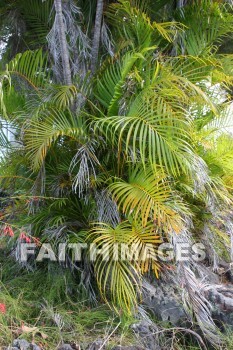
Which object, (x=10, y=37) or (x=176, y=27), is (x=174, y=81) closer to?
(x=176, y=27)

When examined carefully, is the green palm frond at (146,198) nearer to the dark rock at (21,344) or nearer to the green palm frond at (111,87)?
the green palm frond at (111,87)

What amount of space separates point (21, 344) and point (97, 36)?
241 cm

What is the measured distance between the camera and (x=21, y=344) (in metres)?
2.19

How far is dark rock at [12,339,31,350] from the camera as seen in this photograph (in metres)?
2.18

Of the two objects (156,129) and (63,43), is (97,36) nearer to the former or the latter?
(63,43)

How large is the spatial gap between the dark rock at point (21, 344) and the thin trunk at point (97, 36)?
2.15 m

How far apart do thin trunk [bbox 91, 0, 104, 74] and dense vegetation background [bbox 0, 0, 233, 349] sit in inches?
0.5

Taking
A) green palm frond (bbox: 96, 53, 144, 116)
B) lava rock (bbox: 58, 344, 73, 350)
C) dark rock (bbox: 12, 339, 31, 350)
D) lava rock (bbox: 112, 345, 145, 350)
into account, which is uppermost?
green palm frond (bbox: 96, 53, 144, 116)

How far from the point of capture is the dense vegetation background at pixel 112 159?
2.51m

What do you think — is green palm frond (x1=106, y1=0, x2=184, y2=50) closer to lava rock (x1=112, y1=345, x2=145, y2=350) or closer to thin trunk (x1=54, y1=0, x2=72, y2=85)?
thin trunk (x1=54, y1=0, x2=72, y2=85)

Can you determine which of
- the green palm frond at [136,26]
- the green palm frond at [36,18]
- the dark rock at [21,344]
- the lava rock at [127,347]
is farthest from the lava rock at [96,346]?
the green palm frond at [36,18]

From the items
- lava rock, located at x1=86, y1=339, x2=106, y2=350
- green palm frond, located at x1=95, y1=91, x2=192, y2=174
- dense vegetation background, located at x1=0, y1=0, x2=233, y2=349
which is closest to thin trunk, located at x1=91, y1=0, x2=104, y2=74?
dense vegetation background, located at x1=0, y1=0, x2=233, y2=349

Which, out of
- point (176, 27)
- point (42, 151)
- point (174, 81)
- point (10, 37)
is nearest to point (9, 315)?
point (42, 151)

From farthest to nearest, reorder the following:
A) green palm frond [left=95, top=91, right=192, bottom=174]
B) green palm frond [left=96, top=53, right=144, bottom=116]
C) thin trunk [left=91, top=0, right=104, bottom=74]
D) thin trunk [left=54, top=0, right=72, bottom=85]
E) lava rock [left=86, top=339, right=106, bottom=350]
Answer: thin trunk [left=91, top=0, right=104, bottom=74] < thin trunk [left=54, top=0, right=72, bottom=85] < green palm frond [left=96, top=53, right=144, bottom=116] < green palm frond [left=95, top=91, right=192, bottom=174] < lava rock [left=86, top=339, right=106, bottom=350]
